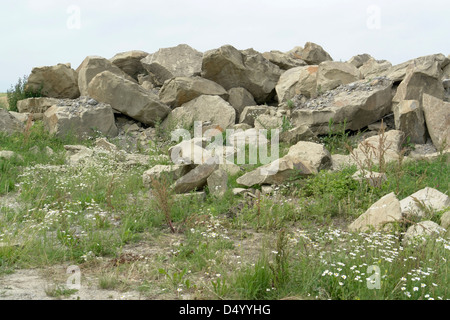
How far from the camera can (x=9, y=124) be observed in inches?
486

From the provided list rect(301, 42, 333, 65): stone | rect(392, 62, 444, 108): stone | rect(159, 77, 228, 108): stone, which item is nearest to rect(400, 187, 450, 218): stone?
rect(392, 62, 444, 108): stone

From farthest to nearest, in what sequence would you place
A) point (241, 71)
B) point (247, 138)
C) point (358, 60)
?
1. point (358, 60)
2. point (241, 71)
3. point (247, 138)

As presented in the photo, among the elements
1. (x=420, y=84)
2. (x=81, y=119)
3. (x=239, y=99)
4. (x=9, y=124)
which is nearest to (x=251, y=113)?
(x=239, y=99)

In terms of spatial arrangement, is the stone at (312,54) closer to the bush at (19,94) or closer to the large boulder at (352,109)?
the large boulder at (352,109)

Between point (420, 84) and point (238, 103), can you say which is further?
point (238, 103)

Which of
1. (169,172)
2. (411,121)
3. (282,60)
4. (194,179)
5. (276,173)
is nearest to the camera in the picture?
(194,179)

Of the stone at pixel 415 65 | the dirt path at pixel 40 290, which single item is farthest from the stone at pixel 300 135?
the dirt path at pixel 40 290

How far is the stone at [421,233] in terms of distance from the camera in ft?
16.8

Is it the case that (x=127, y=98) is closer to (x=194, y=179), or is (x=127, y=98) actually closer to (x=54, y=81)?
(x=54, y=81)

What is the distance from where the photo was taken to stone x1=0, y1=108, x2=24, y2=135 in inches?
478

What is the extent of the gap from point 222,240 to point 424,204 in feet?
→ 9.56

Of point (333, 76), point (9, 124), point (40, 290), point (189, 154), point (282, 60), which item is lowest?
point (40, 290)

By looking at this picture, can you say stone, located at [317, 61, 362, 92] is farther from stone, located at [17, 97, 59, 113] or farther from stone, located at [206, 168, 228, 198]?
stone, located at [17, 97, 59, 113]
